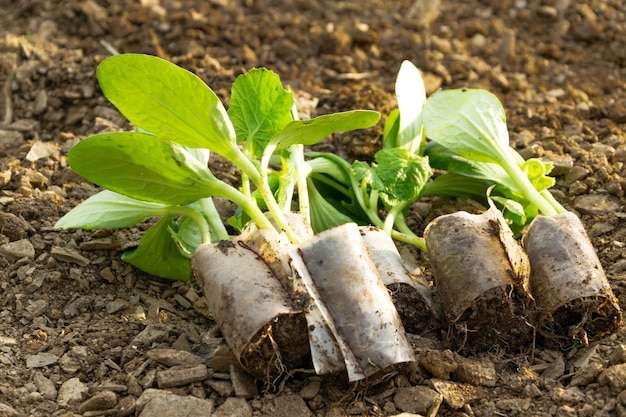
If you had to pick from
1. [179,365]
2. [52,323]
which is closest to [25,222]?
[52,323]

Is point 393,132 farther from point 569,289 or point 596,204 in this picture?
point 569,289

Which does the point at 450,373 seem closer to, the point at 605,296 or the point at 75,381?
the point at 605,296

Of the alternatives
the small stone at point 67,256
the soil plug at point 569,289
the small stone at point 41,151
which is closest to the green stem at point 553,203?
the soil plug at point 569,289

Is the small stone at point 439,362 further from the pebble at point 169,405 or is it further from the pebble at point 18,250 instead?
the pebble at point 18,250

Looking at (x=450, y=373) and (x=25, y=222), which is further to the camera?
(x=25, y=222)

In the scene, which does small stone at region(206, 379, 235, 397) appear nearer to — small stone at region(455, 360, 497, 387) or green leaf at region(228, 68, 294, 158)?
small stone at region(455, 360, 497, 387)

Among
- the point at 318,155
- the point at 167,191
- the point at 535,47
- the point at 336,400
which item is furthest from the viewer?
the point at 535,47
